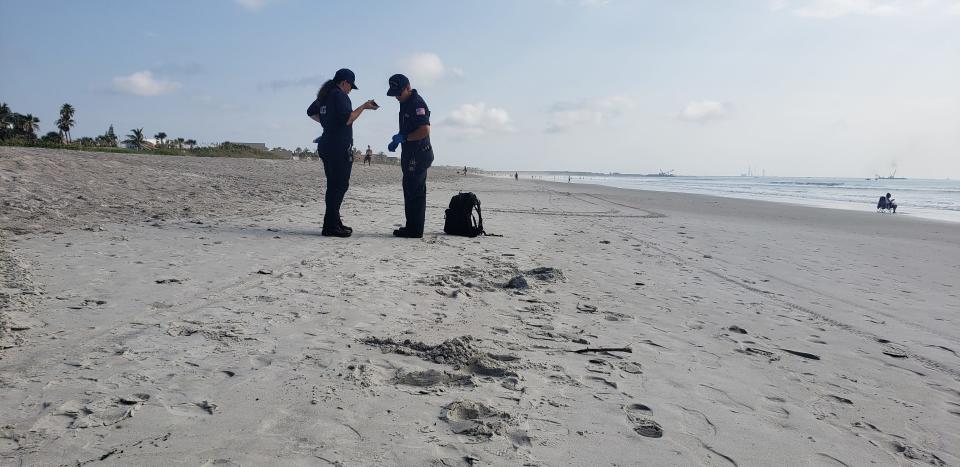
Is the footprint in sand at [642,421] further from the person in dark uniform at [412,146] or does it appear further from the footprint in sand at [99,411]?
the person in dark uniform at [412,146]

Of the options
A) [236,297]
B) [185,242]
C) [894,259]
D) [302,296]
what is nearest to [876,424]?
[302,296]

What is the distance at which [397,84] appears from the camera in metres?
6.70

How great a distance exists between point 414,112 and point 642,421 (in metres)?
5.47

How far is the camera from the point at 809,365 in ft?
10.0

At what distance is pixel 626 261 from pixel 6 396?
5681 millimetres

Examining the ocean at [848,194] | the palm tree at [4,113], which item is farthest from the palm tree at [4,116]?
the ocean at [848,194]

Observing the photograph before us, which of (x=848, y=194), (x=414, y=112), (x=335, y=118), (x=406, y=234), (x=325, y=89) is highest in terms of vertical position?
(x=325, y=89)

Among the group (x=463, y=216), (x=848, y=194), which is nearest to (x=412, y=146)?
(x=463, y=216)

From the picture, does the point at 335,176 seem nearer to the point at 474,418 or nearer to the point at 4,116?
the point at 474,418

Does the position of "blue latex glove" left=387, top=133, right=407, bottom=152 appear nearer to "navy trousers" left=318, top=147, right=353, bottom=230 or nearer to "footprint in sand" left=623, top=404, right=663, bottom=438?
"navy trousers" left=318, top=147, right=353, bottom=230

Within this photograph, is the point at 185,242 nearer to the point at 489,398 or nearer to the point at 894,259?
the point at 489,398

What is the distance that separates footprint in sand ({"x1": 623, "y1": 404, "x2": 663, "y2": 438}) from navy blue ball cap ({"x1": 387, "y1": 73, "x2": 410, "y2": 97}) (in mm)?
5450

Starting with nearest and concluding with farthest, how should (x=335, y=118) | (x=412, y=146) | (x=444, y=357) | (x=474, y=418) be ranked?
1. (x=474, y=418)
2. (x=444, y=357)
3. (x=335, y=118)
4. (x=412, y=146)

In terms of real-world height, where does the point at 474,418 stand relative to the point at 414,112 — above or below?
below
